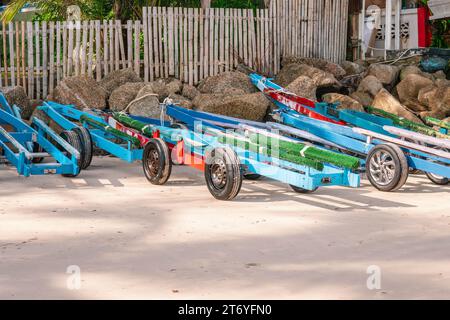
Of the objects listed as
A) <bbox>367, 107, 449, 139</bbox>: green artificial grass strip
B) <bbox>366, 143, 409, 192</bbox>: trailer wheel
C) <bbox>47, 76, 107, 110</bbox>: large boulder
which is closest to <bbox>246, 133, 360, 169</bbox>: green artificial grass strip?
<bbox>366, 143, 409, 192</bbox>: trailer wheel

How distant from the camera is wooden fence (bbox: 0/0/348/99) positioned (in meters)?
16.4

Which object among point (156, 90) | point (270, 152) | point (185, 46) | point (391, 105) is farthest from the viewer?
point (185, 46)

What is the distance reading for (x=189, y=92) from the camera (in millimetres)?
16344

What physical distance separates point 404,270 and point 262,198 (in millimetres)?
3650

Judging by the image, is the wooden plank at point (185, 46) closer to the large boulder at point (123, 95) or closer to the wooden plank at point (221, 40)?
the wooden plank at point (221, 40)

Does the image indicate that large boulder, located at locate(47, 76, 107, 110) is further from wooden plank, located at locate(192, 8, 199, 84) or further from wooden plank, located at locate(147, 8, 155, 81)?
wooden plank, located at locate(192, 8, 199, 84)

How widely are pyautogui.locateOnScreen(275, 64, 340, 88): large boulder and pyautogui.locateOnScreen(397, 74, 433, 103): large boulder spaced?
125 centimetres

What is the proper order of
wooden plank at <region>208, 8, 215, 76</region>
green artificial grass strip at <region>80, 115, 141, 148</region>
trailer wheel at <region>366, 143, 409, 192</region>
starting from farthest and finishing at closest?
wooden plank at <region>208, 8, 215, 76</region> → green artificial grass strip at <region>80, 115, 141, 148</region> → trailer wheel at <region>366, 143, 409, 192</region>

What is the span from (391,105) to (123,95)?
4.89 meters

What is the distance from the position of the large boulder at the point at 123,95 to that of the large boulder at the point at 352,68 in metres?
4.73

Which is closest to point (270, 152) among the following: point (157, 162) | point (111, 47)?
point (157, 162)

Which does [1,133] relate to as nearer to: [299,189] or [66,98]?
[66,98]

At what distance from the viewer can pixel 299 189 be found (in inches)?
423

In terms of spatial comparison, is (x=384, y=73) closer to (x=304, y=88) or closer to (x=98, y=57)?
(x=304, y=88)
